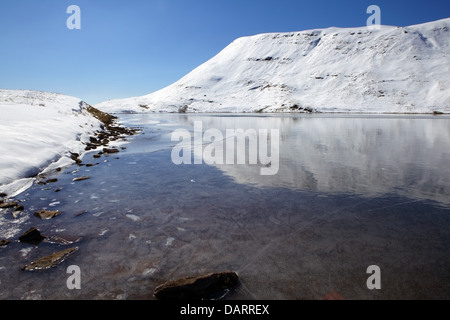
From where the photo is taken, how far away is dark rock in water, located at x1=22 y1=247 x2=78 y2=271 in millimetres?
4234

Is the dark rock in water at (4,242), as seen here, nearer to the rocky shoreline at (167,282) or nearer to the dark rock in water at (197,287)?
the rocky shoreline at (167,282)

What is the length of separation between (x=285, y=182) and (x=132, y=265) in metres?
6.09

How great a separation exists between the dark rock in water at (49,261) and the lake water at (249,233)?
15 centimetres

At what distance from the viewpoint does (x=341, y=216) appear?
6145 millimetres

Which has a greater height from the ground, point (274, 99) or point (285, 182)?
point (274, 99)

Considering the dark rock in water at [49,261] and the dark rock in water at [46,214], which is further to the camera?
the dark rock in water at [46,214]

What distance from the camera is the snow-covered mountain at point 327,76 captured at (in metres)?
102

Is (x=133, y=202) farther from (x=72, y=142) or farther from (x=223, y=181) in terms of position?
(x=72, y=142)

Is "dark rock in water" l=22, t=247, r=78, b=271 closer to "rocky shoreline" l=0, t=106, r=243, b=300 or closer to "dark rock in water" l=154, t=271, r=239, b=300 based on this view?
"rocky shoreline" l=0, t=106, r=243, b=300

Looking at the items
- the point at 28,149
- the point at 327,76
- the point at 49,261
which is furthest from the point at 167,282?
the point at 327,76

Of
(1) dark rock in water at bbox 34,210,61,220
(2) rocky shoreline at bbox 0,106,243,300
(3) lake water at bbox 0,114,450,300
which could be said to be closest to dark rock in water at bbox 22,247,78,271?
(2) rocky shoreline at bbox 0,106,243,300

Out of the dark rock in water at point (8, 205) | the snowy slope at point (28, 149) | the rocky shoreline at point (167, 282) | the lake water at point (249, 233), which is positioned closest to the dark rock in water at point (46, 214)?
the rocky shoreline at point (167, 282)
